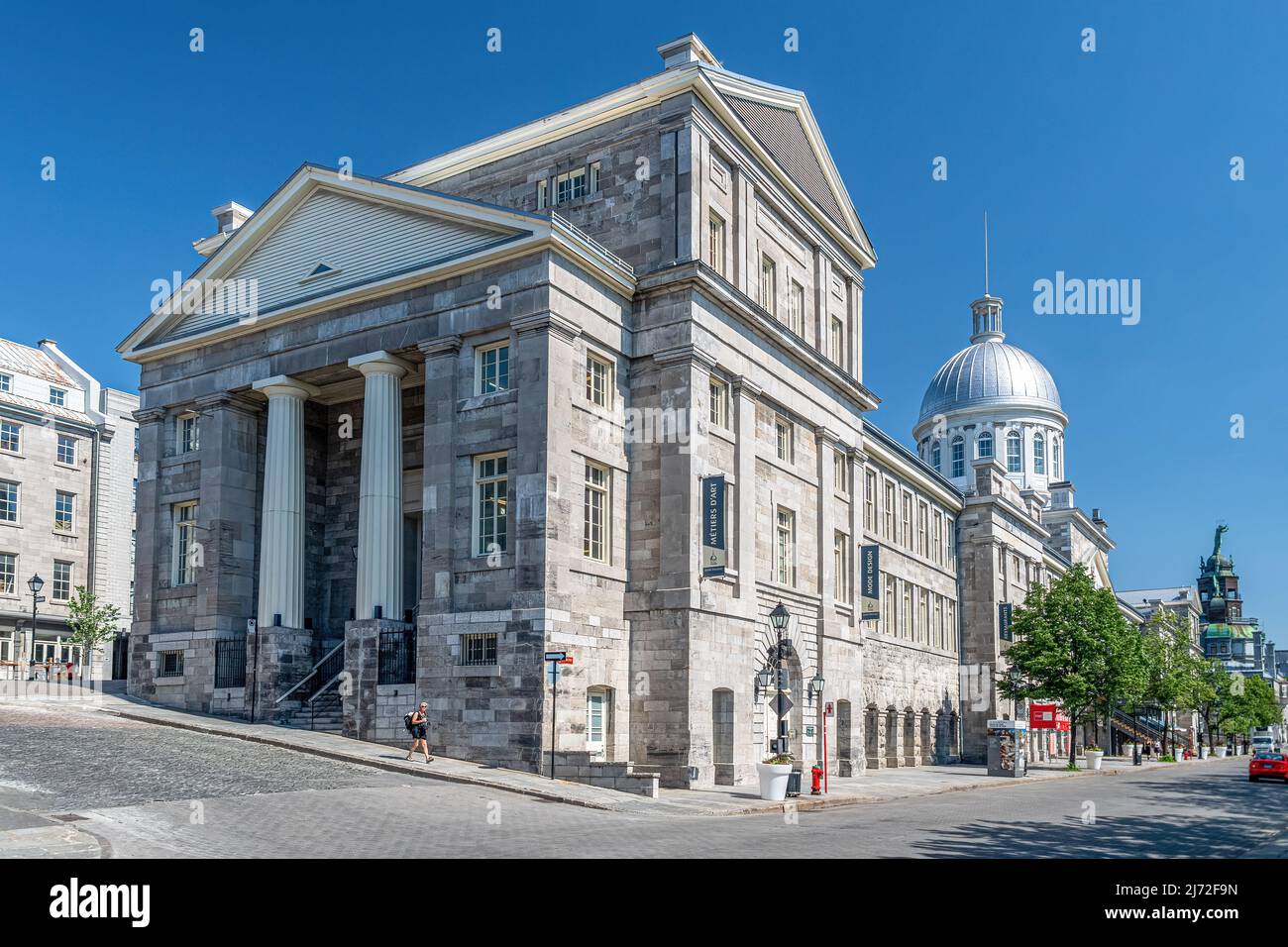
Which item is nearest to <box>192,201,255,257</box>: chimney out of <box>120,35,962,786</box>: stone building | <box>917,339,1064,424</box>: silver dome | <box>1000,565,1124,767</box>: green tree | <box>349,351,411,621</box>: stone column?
<box>120,35,962,786</box>: stone building

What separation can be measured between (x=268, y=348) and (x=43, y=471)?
2798 centimetres

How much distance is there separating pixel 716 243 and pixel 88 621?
35.5m

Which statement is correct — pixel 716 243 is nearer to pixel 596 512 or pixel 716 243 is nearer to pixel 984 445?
pixel 596 512

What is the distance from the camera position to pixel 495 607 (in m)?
31.0

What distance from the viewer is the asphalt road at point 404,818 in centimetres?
1705

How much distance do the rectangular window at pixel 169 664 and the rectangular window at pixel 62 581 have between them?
24069 millimetres

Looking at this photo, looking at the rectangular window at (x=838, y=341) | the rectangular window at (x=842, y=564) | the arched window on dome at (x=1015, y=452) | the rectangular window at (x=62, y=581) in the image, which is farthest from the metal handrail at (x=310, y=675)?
the arched window on dome at (x=1015, y=452)

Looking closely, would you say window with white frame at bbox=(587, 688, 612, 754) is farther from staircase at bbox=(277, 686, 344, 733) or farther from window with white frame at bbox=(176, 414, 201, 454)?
window with white frame at bbox=(176, 414, 201, 454)

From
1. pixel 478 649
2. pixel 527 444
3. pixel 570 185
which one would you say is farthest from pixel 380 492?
pixel 570 185

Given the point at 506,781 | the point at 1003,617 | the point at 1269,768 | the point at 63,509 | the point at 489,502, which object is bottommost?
the point at 1269,768

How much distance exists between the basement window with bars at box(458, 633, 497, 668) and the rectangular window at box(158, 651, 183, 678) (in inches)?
439

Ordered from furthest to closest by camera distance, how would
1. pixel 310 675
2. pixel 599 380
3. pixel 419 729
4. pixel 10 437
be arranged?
pixel 10 437 < pixel 310 675 < pixel 599 380 < pixel 419 729

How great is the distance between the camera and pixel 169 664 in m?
37.7
